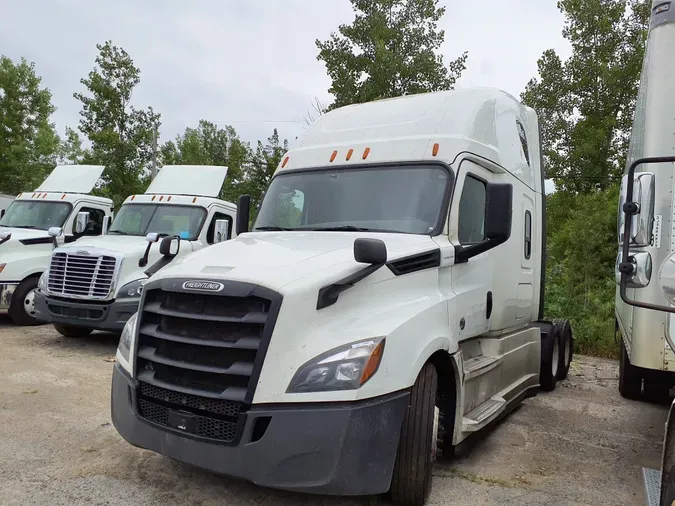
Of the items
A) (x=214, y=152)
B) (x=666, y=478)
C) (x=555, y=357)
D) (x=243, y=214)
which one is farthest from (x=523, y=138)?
(x=214, y=152)

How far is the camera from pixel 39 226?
37.0ft

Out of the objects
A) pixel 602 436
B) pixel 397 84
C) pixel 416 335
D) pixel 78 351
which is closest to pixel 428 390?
pixel 416 335

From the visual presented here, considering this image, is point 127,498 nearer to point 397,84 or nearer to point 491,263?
point 491,263

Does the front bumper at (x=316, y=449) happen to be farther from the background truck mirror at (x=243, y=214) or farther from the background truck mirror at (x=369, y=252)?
the background truck mirror at (x=243, y=214)

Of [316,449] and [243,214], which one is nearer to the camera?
[316,449]

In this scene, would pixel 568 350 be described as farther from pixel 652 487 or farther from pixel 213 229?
pixel 213 229

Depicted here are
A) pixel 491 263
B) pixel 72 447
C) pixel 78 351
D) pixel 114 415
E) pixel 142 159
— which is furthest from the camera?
pixel 142 159

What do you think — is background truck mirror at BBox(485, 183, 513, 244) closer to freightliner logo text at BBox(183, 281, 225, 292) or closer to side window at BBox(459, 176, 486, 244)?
side window at BBox(459, 176, 486, 244)

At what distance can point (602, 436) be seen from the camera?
570cm

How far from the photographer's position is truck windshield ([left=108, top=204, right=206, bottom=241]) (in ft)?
32.8

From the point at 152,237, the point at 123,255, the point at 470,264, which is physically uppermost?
the point at 152,237

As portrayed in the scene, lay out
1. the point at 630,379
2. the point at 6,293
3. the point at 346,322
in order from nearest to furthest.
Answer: the point at 346,322 < the point at 630,379 < the point at 6,293

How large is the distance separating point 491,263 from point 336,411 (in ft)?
8.76

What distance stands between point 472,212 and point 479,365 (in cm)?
131
